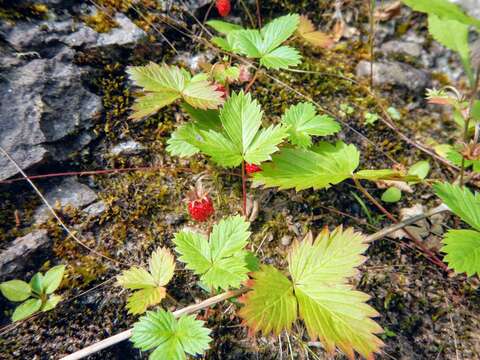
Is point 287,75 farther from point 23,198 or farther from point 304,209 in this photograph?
point 23,198

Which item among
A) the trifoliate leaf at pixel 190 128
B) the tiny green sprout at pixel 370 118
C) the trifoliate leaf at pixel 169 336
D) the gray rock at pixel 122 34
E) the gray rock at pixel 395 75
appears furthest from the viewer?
the gray rock at pixel 395 75

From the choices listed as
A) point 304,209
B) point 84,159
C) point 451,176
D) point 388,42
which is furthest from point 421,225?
point 84,159

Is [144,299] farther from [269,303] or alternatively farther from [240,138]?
[240,138]

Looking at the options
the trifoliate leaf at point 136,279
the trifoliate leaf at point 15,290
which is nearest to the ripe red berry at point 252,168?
the trifoliate leaf at point 136,279

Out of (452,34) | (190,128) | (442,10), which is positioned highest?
(442,10)

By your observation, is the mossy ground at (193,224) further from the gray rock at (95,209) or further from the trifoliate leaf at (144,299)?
the trifoliate leaf at (144,299)

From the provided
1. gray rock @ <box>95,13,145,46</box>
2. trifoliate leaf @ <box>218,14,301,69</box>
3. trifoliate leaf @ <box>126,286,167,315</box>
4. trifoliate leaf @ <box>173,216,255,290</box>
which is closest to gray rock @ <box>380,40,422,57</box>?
trifoliate leaf @ <box>218,14,301,69</box>

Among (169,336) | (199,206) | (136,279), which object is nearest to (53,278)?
(136,279)
